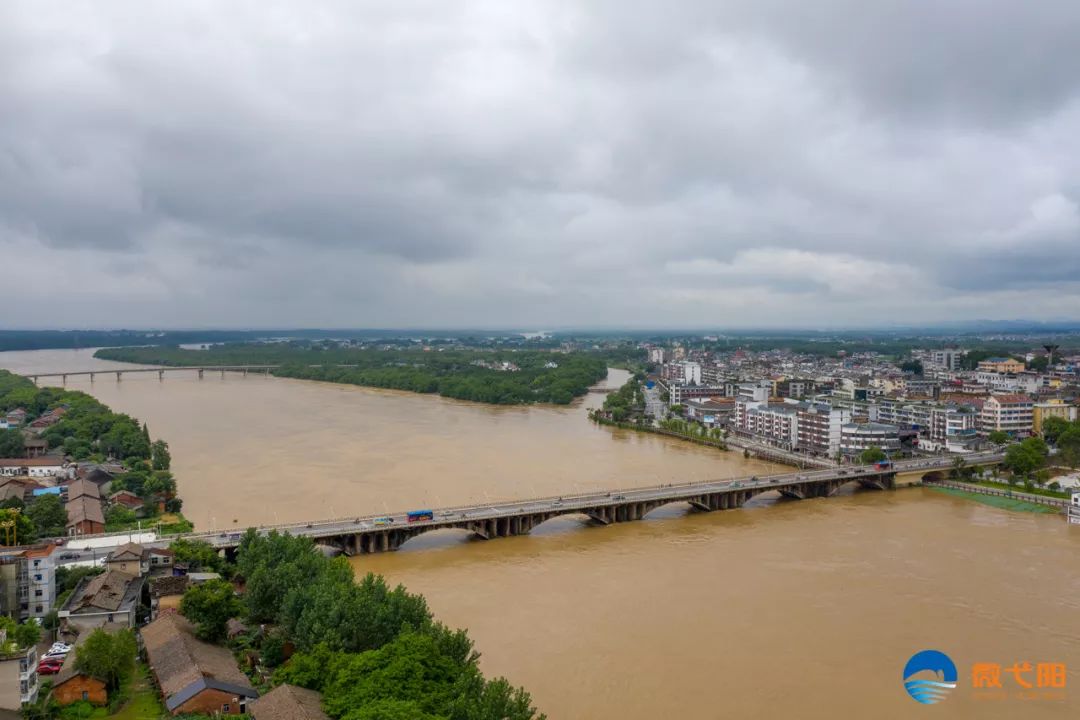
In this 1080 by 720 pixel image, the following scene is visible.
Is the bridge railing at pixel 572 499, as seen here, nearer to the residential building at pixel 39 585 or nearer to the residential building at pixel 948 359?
the residential building at pixel 39 585

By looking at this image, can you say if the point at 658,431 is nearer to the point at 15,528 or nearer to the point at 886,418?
the point at 886,418

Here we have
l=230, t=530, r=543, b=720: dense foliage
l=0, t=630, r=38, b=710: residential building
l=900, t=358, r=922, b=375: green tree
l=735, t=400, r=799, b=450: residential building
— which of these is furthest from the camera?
l=900, t=358, r=922, b=375: green tree

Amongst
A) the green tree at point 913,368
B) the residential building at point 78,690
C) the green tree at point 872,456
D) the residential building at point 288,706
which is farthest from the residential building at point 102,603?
the green tree at point 913,368

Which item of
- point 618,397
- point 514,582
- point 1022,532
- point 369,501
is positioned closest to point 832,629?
point 514,582

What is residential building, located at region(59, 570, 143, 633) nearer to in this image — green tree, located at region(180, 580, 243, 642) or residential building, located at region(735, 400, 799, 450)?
green tree, located at region(180, 580, 243, 642)

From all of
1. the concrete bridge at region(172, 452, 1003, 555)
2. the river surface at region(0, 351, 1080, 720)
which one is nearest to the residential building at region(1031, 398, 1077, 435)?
the concrete bridge at region(172, 452, 1003, 555)
